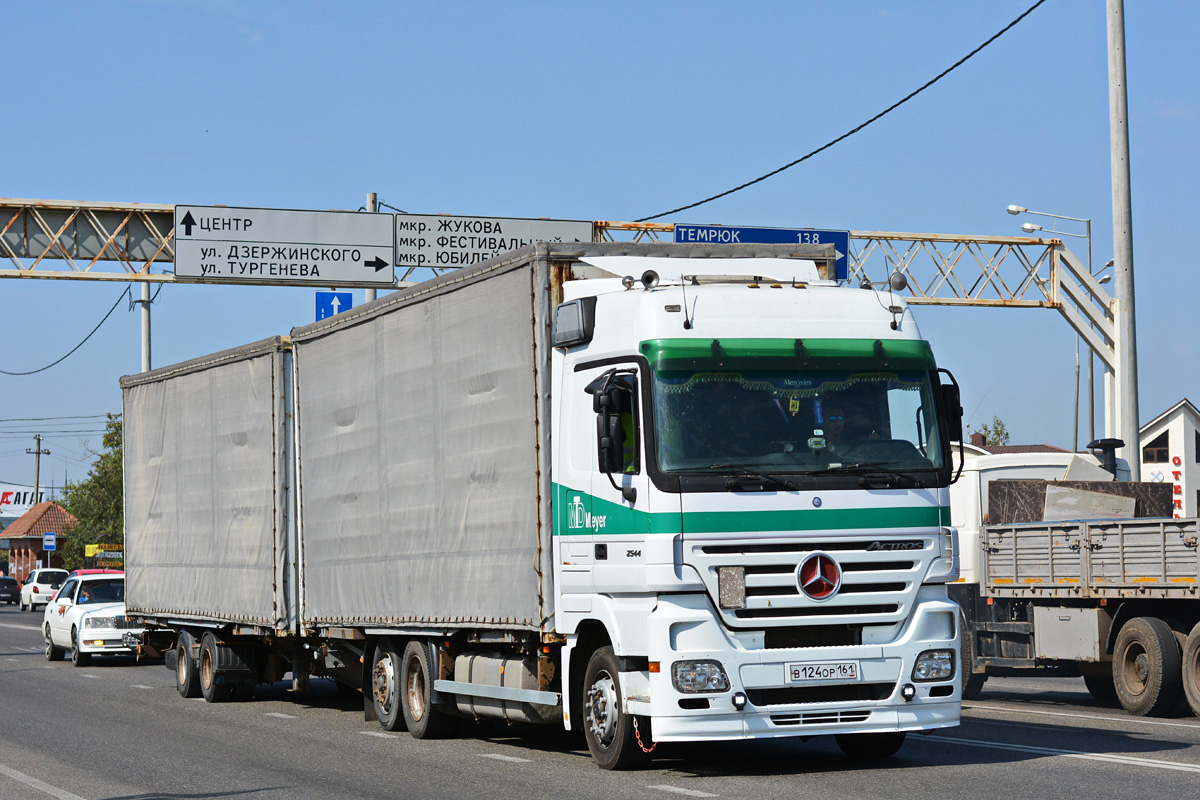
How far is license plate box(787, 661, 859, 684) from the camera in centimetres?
1062

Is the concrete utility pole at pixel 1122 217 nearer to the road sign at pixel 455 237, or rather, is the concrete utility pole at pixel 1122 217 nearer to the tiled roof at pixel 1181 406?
the road sign at pixel 455 237

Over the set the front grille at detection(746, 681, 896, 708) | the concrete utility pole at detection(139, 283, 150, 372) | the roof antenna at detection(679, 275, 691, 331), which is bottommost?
the front grille at detection(746, 681, 896, 708)

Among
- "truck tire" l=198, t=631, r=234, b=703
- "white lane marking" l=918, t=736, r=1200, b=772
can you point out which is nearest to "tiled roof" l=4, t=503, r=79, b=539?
"truck tire" l=198, t=631, r=234, b=703

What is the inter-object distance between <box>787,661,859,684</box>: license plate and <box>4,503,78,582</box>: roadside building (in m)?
109

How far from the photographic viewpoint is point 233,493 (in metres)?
18.1

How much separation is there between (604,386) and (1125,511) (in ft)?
31.0

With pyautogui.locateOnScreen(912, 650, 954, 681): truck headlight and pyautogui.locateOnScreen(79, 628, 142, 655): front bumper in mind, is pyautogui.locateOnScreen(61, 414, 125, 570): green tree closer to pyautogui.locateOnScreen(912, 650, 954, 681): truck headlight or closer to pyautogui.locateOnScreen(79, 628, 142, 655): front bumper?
pyautogui.locateOnScreen(79, 628, 142, 655): front bumper

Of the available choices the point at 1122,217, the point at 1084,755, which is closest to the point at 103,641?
the point at 1122,217

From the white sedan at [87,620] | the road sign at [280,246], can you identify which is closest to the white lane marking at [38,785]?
the white sedan at [87,620]

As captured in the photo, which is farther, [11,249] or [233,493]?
[11,249]

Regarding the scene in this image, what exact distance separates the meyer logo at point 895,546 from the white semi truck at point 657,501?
0.10ft

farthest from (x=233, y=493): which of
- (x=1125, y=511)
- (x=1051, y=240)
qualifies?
(x=1051, y=240)

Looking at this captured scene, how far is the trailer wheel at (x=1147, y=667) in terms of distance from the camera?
1553cm

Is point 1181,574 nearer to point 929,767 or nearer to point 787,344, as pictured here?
point 929,767
